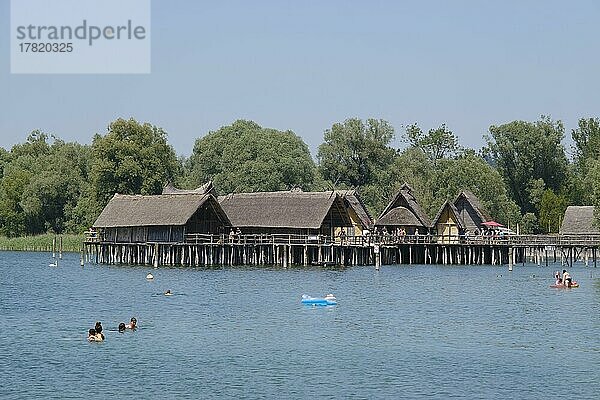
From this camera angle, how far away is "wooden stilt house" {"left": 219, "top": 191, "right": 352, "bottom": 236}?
77.5m

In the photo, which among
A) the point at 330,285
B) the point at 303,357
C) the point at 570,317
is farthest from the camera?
the point at 330,285

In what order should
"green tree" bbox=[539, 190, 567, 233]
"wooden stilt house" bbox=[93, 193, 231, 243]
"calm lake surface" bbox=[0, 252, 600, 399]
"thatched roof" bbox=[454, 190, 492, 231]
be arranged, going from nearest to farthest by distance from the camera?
"calm lake surface" bbox=[0, 252, 600, 399] < "wooden stilt house" bbox=[93, 193, 231, 243] < "thatched roof" bbox=[454, 190, 492, 231] < "green tree" bbox=[539, 190, 567, 233]

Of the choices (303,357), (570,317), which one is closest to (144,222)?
(570,317)

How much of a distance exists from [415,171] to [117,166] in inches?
1152

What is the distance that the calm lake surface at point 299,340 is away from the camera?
28516 millimetres

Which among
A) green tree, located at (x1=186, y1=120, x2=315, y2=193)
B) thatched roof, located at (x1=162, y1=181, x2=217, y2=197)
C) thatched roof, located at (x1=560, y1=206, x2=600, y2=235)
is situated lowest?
thatched roof, located at (x1=560, y1=206, x2=600, y2=235)

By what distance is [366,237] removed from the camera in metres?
78.1

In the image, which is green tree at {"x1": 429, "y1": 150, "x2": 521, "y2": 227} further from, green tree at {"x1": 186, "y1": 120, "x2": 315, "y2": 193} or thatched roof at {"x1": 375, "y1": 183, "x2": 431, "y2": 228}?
green tree at {"x1": 186, "y1": 120, "x2": 315, "y2": 193}

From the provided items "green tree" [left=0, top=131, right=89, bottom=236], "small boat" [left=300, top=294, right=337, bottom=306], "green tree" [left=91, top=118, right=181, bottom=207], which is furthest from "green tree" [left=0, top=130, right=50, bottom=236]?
"small boat" [left=300, top=294, right=337, bottom=306]

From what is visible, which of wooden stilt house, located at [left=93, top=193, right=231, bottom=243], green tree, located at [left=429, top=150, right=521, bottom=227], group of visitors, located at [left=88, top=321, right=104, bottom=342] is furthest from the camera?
green tree, located at [left=429, top=150, right=521, bottom=227]

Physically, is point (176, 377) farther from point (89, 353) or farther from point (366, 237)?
point (366, 237)

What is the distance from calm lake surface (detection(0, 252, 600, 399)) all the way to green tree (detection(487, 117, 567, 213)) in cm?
4684

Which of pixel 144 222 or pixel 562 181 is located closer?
pixel 144 222

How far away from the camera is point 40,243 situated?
353 ft
